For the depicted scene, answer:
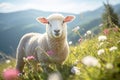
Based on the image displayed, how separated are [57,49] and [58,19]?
906 millimetres

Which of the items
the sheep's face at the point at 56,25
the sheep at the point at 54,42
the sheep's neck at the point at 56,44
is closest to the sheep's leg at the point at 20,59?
the sheep at the point at 54,42

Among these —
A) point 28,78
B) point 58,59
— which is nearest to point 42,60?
point 58,59

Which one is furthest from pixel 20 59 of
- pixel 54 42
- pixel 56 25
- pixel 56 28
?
pixel 56 28

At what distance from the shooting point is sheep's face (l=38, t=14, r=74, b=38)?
867 cm

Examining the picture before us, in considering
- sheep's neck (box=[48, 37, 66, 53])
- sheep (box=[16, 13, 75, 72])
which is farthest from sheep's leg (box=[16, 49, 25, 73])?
sheep's neck (box=[48, 37, 66, 53])

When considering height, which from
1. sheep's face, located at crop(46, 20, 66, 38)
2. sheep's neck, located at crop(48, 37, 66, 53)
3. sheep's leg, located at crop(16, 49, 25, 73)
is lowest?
sheep's leg, located at crop(16, 49, 25, 73)

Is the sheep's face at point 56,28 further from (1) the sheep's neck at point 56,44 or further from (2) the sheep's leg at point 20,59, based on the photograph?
(2) the sheep's leg at point 20,59

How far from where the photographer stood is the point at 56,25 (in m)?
9.00

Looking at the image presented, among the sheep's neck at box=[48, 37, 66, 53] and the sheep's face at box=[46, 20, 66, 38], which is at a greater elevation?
the sheep's face at box=[46, 20, 66, 38]

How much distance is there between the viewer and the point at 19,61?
11.3m

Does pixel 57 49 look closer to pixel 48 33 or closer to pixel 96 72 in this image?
pixel 48 33

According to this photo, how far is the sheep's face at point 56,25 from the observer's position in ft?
28.5

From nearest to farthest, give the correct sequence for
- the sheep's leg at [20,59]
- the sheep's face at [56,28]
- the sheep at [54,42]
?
the sheep's face at [56,28] < the sheep at [54,42] < the sheep's leg at [20,59]

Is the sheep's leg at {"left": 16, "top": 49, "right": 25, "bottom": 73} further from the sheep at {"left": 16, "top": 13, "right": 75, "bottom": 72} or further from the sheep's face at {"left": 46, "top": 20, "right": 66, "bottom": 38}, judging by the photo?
the sheep's face at {"left": 46, "top": 20, "right": 66, "bottom": 38}
